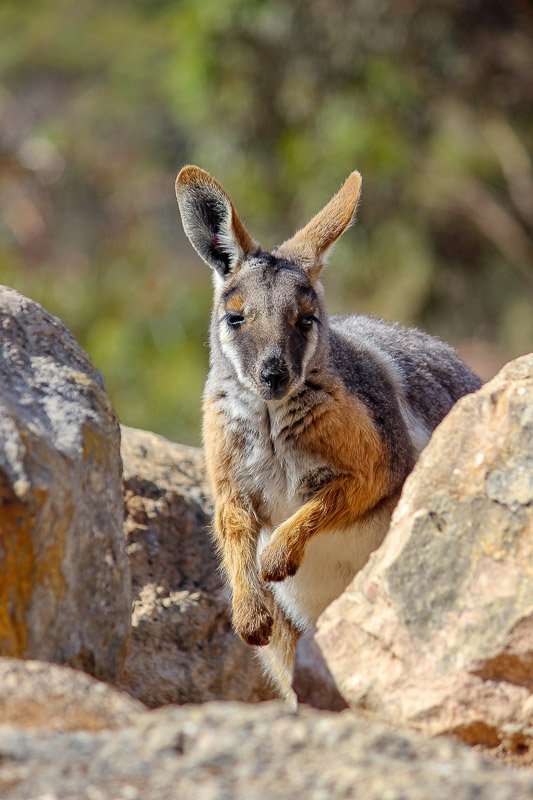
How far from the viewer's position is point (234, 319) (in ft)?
17.9

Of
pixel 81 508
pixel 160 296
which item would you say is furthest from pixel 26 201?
pixel 81 508

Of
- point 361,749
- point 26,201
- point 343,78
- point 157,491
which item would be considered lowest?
point 361,749

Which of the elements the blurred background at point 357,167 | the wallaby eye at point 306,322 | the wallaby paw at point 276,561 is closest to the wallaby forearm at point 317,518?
the wallaby paw at point 276,561

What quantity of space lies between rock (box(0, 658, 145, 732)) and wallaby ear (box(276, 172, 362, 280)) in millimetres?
2568

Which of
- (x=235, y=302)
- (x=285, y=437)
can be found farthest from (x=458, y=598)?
(x=235, y=302)

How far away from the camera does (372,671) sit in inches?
158

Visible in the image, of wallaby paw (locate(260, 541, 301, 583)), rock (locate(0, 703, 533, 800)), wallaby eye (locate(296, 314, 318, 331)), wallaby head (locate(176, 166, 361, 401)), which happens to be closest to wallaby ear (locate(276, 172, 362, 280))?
wallaby head (locate(176, 166, 361, 401))

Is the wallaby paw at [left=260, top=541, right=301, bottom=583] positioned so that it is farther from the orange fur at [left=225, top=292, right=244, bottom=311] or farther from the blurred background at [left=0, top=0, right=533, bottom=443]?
the blurred background at [left=0, top=0, right=533, bottom=443]

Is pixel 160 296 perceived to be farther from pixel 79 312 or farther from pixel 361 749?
pixel 361 749

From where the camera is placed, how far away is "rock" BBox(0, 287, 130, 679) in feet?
13.1

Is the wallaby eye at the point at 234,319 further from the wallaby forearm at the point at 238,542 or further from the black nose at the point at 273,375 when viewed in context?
the wallaby forearm at the point at 238,542

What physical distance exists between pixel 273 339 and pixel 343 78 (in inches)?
459

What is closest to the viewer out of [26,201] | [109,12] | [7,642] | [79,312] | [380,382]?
[7,642]

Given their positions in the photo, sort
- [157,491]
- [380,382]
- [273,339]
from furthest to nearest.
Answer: [157,491] → [380,382] → [273,339]
